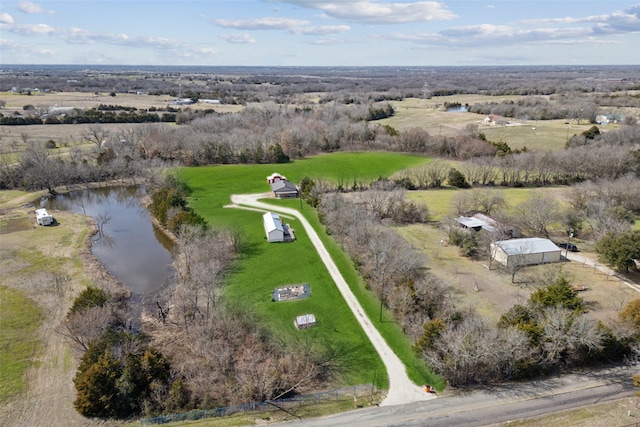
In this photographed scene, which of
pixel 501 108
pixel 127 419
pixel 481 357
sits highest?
pixel 501 108

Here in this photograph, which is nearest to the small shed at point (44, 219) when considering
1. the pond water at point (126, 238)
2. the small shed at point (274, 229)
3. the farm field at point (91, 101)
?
the pond water at point (126, 238)

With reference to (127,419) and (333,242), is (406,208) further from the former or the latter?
(127,419)

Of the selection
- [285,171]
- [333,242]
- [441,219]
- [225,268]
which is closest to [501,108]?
[285,171]

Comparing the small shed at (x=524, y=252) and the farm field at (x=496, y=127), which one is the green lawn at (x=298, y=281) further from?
the farm field at (x=496, y=127)

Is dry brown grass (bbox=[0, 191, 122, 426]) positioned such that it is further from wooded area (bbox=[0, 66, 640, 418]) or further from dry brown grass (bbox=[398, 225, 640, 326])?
dry brown grass (bbox=[398, 225, 640, 326])

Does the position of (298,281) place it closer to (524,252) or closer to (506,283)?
(506,283)

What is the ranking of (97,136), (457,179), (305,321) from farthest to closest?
1. (97,136)
2. (457,179)
3. (305,321)

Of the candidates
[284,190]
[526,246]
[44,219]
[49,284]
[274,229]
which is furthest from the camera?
[284,190]

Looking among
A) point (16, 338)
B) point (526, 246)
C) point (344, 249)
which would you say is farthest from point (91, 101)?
point (526, 246)
